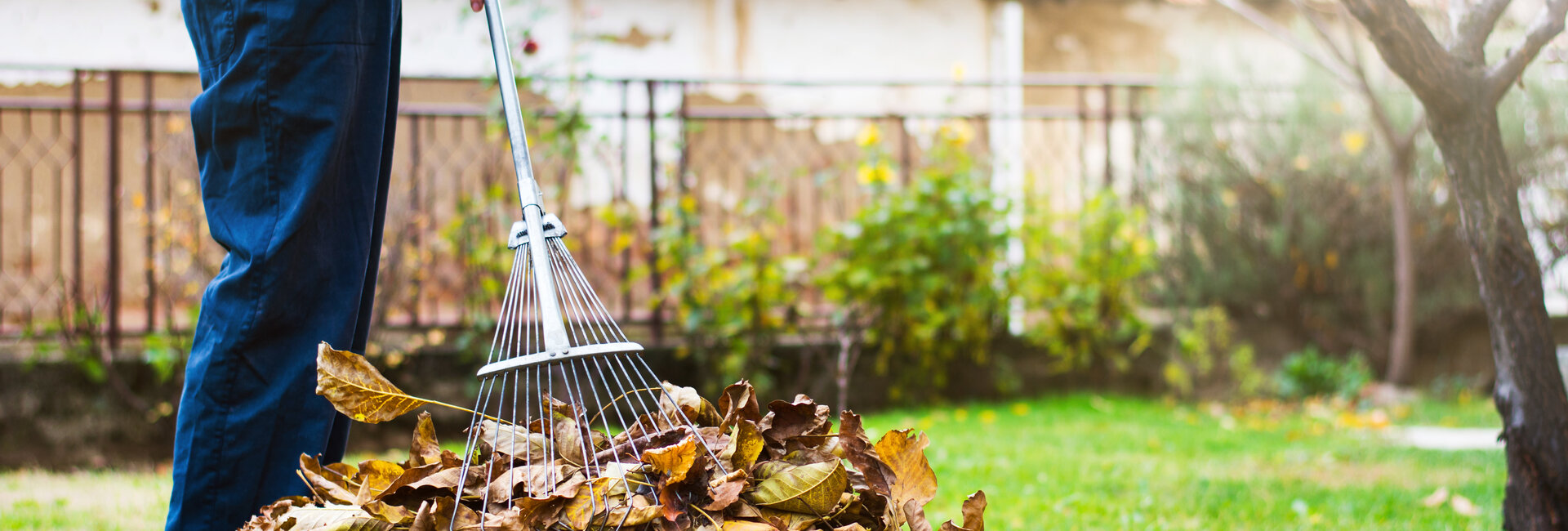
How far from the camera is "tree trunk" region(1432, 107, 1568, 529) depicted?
5.15 ft

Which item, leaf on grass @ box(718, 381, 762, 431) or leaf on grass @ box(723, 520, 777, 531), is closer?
leaf on grass @ box(723, 520, 777, 531)

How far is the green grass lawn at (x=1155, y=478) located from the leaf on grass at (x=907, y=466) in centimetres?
97

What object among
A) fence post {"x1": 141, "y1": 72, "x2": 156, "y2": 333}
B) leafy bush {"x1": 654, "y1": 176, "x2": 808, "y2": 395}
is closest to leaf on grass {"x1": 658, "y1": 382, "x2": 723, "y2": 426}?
leafy bush {"x1": 654, "y1": 176, "x2": 808, "y2": 395}

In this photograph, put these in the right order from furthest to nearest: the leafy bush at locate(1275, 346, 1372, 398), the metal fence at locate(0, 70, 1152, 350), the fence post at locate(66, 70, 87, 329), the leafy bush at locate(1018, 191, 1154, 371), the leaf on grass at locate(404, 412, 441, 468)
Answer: the leafy bush at locate(1275, 346, 1372, 398), the leafy bush at locate(1018, 191, 1154, 371), the metal fence at locate(0, 70, 1152, 350), the fence post at locate(66, 70, 87, 329), the leaf on grass at locate(404, 412, 441, 468)

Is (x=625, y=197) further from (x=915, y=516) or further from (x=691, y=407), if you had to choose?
(x=915, y=516)

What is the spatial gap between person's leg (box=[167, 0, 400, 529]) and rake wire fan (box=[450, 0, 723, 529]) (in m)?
0.27

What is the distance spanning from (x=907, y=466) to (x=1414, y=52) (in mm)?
1149

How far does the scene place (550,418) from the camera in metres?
1.02

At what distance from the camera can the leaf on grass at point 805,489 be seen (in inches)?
→ 39.6

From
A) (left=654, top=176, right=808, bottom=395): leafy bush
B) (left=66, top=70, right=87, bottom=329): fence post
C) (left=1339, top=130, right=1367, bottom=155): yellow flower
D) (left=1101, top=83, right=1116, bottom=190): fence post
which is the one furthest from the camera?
(left=1101, top=83, right=1116, bottom=190): fence post

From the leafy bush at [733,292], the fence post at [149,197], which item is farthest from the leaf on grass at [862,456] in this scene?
the fence post at [149,197]

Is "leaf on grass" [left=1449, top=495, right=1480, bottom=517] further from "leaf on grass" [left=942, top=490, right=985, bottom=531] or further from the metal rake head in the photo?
the metal rake head

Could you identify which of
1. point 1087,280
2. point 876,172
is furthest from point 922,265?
point 1087,280

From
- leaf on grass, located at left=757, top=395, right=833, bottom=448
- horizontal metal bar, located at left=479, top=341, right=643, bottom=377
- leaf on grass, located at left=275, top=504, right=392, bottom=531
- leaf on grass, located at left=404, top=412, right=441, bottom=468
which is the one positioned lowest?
leaf on grass, located at left=275, top=504, right=392, bottom=531
